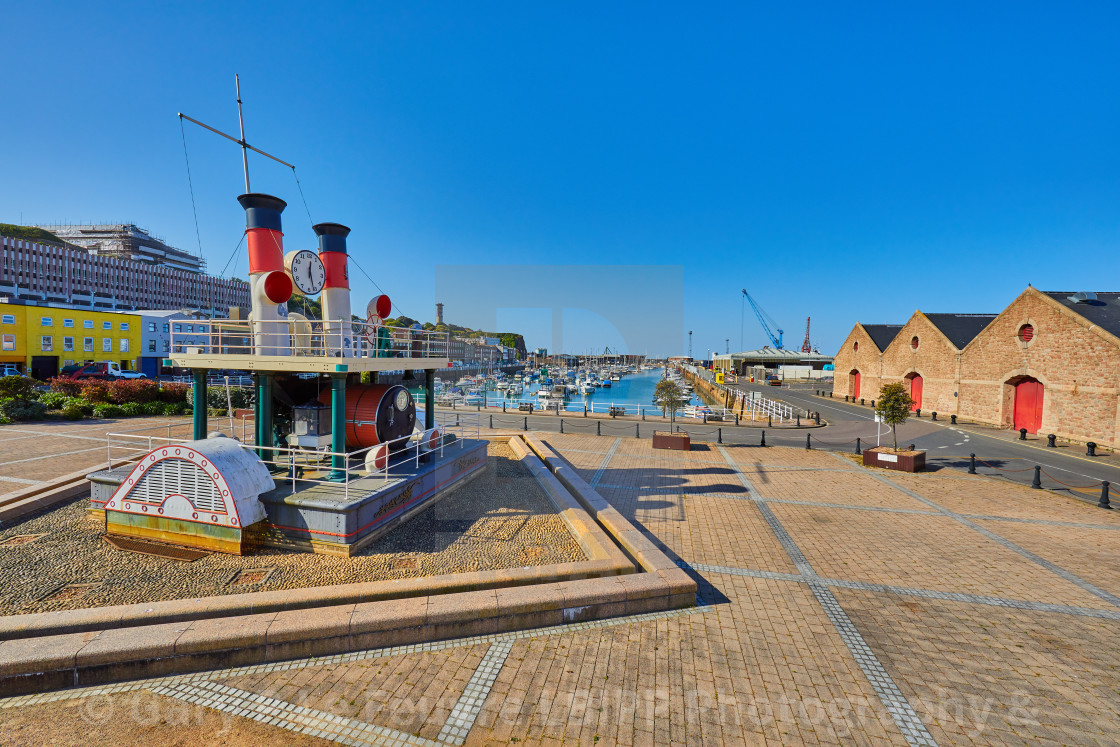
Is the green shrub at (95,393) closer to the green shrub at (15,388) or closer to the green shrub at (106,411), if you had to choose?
the green shrub at (106,411)

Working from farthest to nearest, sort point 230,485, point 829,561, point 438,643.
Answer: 1. point 829,561
2. point 230,485
3. point 438,643

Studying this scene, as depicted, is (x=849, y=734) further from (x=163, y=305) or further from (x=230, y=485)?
(x=163, y=305)

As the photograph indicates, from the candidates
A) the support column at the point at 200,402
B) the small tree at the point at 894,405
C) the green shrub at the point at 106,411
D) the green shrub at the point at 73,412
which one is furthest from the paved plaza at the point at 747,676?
the green shrub at the point at 106,411

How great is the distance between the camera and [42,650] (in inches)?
207

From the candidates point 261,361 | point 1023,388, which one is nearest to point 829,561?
point 261,361

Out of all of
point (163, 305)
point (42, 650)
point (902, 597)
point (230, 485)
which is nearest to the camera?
point (42, 650)

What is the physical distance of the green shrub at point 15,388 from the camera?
23188 millimetres

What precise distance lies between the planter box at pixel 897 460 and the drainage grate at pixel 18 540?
24795 mm

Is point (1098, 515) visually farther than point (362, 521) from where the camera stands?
Yes

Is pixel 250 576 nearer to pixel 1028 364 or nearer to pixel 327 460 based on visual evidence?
pixel 327 460

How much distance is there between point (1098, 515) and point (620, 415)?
22.6 metres

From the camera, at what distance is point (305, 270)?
1077 centimetres

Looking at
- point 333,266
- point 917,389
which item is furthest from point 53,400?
point 917,389

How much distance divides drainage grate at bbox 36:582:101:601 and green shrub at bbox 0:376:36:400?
24.9 meters
